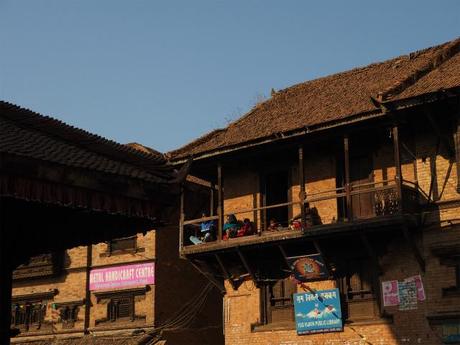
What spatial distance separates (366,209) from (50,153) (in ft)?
52.9

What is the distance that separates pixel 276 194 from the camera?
24906 mm

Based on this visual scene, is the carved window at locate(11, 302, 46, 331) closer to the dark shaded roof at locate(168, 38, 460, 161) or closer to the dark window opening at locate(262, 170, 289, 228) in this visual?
the dark shaded roof at locate(168, 38, 460, 161)

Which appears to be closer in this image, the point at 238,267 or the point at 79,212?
the point at 79,212

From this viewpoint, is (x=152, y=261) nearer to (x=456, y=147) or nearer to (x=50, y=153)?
(x=456, y=147)

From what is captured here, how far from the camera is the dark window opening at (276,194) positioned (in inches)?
966

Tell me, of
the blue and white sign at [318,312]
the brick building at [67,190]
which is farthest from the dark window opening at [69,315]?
the brick building at [67,190]

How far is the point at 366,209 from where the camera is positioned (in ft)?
73.4

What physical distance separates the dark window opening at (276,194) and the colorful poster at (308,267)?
187 cm

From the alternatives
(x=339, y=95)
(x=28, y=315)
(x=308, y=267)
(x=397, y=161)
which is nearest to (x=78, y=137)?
(x=397, y=161)

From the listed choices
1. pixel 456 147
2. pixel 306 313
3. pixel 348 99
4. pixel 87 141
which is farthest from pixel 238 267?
pixel 87 141

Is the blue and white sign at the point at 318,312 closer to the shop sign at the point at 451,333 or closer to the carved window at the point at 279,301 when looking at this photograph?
the carved window at the point at 279,301

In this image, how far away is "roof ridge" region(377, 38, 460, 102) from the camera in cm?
2025

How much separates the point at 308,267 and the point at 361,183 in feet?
9.46

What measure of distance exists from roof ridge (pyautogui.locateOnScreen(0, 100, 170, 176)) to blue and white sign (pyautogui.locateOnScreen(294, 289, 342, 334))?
568 inches
